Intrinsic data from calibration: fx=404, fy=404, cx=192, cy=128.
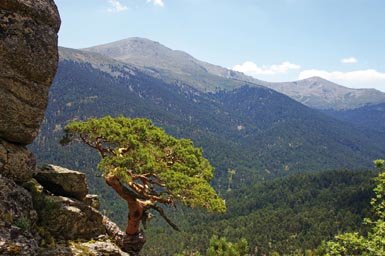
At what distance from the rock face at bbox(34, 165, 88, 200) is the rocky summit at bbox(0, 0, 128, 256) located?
4.19 ft

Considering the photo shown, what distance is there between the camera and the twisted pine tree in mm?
25219

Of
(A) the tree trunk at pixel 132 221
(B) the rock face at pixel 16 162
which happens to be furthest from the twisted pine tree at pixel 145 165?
(B) the rock face at pixel 16 162

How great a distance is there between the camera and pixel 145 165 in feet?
82.4

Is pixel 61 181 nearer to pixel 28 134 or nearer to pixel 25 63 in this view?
pixel 28 134

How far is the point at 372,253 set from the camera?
23953 millimetres

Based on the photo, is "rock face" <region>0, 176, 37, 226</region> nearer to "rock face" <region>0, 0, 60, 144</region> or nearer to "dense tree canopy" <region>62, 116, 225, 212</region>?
"rock face" <region>0, 0, 60, 144</region>

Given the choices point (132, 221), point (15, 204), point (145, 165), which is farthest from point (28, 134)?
point (132, 221)

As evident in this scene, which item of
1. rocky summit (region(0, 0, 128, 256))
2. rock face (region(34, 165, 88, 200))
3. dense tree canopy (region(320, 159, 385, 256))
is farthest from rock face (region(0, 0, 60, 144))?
dense tree canopy (region(320, 159, 385, 256))

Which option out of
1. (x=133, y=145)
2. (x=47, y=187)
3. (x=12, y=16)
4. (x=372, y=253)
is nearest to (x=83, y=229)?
(x=47, y=187)

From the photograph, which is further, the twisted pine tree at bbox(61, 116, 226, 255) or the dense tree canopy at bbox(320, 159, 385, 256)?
the twisted pine tree at bbox(61, 116, 226, 255)

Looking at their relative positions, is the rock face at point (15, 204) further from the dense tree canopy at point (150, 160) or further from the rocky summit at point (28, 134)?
the dense tree canopy at point (150, 160)

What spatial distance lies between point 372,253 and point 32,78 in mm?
21624

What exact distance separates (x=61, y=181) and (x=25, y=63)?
8566 mm

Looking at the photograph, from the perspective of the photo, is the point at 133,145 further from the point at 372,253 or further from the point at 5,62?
the point at 372,253
